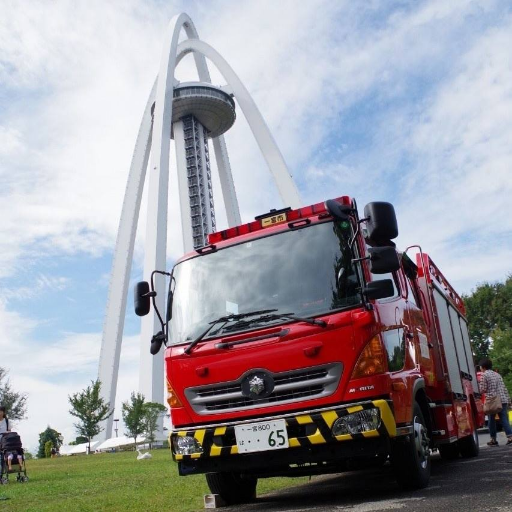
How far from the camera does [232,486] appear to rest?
7.03 meters

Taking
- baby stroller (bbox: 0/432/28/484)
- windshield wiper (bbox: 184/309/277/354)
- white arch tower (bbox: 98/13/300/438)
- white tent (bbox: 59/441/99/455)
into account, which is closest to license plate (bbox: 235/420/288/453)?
windshield wiper (bbox: 184/309/277/354)

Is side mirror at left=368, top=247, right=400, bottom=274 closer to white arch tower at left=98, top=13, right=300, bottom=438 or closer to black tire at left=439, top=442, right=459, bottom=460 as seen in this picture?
black tire at left=439, top=442, right=459, bottom=460

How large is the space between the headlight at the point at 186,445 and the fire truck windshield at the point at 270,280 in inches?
33.5

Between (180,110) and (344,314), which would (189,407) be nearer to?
(344,314)

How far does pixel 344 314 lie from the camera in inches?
228

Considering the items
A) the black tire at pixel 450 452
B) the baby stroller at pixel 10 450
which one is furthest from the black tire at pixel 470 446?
the baby stroller at pixel 10 450

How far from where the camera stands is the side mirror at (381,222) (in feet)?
18.5

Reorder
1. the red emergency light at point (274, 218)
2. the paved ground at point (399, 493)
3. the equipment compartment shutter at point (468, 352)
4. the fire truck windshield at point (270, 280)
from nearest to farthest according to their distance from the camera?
the paved ground at point (399, 493) < the fire truck windshield at point (270, 280) < the red emergency light at point (274, 218) < the equipment compartment shutter at point (468, 352)

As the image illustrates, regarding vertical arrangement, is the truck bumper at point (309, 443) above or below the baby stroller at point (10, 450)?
below

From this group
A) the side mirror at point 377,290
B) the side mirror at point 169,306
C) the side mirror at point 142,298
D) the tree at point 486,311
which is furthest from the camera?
the tree at point 486,311

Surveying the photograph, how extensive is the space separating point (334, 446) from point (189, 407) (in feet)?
4.31

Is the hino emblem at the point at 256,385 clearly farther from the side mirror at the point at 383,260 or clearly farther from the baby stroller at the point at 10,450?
the baby stroller at the point at 10,450

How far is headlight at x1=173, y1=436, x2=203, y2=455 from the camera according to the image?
242 inches

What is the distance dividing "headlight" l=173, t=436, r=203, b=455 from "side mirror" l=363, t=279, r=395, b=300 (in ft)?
6.34
